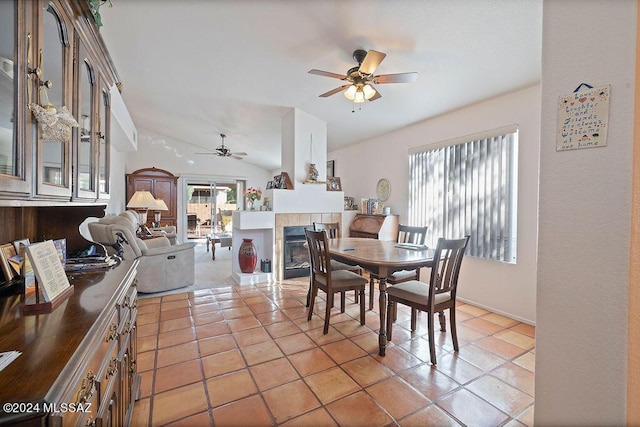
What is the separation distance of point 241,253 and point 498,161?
3650 millimetres

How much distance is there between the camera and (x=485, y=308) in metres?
3.21

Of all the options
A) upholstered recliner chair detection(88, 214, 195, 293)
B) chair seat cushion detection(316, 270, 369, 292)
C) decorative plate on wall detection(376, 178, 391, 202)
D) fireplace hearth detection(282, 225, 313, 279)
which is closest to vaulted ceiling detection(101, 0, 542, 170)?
decorative plate on wall detection(376, 178, 391, 202)

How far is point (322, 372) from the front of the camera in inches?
77.9

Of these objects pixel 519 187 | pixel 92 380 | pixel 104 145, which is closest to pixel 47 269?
pixel 92 380

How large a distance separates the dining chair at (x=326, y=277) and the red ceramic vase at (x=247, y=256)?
A: 5.50ft

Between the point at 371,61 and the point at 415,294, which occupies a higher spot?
the point at 371,61

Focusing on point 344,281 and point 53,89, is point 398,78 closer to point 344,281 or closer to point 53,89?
point 344,281

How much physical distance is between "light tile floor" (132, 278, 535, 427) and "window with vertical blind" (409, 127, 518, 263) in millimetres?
866

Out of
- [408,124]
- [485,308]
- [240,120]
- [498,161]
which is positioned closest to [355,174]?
[408,124]

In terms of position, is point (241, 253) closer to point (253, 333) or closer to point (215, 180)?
point (253, 333)

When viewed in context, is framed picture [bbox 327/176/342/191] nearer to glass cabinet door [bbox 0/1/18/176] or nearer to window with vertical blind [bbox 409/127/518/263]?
window with vertical blind [bbox 409/127/518/263]

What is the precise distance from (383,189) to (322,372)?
3.45 meters

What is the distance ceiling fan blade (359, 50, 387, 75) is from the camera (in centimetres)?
216

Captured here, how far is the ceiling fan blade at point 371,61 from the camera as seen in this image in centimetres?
216
